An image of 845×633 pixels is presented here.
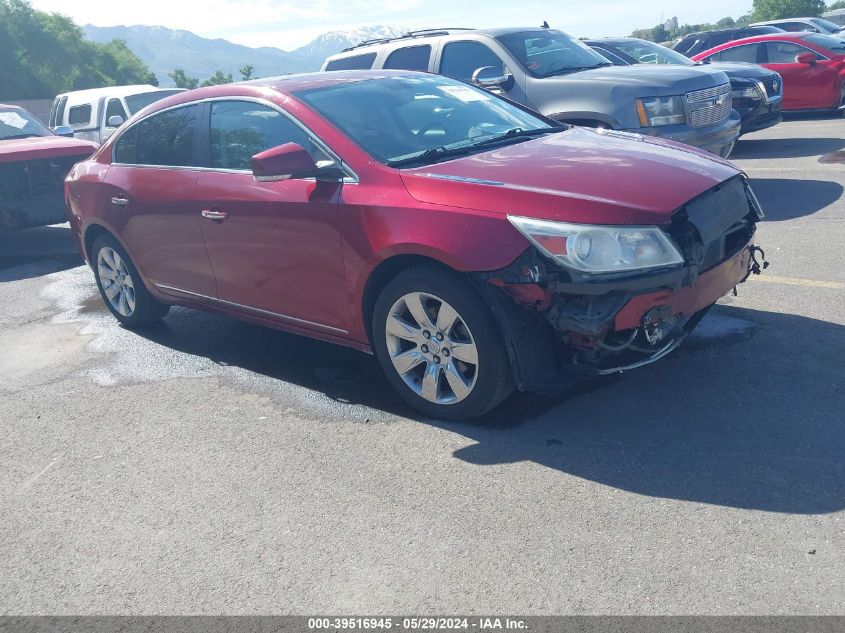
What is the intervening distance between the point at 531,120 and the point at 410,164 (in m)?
1.41

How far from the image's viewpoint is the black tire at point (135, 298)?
6.39 m

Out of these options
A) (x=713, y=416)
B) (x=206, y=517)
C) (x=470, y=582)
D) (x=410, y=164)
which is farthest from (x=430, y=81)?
(x=470, y=582)

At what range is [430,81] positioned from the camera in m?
5.68

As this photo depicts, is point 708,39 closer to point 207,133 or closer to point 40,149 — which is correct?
point 40,149

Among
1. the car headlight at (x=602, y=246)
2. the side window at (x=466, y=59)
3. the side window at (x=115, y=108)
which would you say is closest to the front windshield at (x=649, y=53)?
the side window at (x=466, y=59)

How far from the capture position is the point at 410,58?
392 inches

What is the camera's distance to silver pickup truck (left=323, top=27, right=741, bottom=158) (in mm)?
8336

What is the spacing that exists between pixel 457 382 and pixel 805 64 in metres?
13.2

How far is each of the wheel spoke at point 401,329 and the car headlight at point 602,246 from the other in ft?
2.77

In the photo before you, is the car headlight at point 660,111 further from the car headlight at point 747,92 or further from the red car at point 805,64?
the red car at point 805,64

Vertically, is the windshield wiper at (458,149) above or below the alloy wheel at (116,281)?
above

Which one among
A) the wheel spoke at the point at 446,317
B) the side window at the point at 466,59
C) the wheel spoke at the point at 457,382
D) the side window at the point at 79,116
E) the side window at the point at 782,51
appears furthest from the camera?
the side window at the point at 79,116

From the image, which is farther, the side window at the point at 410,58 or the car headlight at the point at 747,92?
the car headlight at the point at 747,92

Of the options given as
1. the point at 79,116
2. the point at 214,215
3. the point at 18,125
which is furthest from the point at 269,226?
the point at 79,116
